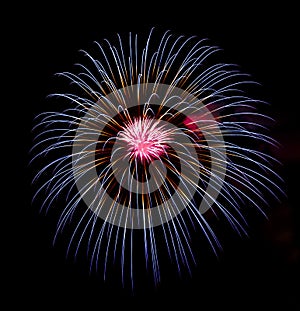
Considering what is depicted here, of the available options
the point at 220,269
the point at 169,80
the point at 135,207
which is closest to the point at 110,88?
the point at 169,80

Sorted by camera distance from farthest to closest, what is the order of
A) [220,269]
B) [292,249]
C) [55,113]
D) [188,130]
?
1. [220,269]
2. [292,249]
3. [55,113]
4. [188,130]

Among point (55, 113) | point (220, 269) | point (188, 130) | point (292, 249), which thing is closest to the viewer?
point (188, 130)

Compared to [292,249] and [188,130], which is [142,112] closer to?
[188,130]

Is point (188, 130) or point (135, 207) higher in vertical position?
point (188, 130)

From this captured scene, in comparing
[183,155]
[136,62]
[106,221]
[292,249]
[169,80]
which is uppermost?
[136,62]

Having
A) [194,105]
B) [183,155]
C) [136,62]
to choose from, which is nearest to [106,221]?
[183,155]

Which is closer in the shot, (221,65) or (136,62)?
(136,62)
